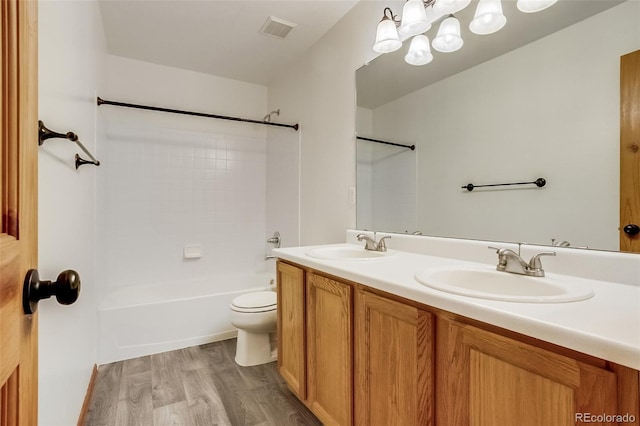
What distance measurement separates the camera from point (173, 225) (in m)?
2.96

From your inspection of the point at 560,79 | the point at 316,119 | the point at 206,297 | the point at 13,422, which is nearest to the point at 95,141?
the point at 206,297

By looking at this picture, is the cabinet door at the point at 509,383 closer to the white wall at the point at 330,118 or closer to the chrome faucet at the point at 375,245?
the chrome faucet at the point at 375,245

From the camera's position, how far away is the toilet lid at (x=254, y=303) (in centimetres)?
206

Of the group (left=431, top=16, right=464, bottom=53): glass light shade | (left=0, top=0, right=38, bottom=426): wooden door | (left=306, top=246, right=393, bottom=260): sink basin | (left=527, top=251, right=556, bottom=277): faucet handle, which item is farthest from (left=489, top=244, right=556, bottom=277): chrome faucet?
(left=0, top=0, right=38, bottom=426): wooden door

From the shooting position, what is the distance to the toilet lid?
206 cm

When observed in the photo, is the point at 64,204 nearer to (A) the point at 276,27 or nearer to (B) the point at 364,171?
(B) the point at 364,171

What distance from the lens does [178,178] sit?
2986 millimetres

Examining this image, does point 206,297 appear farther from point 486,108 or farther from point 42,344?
point 486,108

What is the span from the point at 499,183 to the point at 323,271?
2.72 feet

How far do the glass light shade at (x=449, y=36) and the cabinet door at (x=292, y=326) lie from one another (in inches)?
51.0

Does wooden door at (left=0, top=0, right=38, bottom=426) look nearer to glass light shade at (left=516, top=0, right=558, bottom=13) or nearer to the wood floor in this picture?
the wood floor

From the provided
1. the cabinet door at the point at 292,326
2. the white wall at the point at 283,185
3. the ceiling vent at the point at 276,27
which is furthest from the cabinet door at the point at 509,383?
the ceiling vent at the point at 276,27
